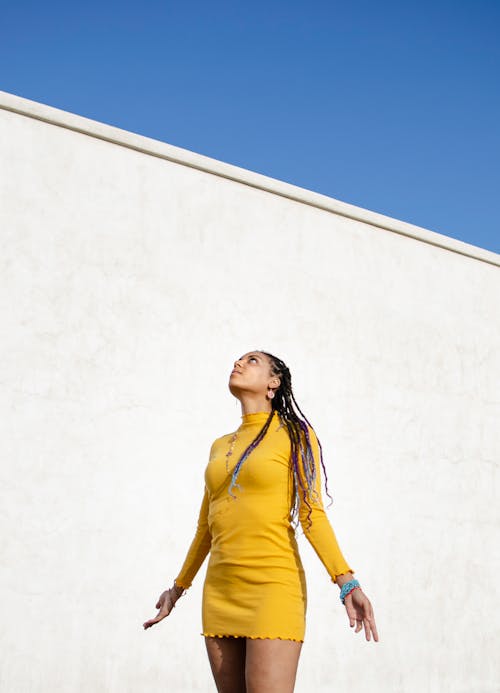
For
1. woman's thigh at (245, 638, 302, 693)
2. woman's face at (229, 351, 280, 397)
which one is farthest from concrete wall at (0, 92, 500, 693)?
woman's thigh at (245, 638, 302, 693)

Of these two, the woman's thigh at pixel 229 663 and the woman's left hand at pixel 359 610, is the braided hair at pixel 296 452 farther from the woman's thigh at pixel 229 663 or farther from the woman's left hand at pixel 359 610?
the woman's thigh at pixel 229 663

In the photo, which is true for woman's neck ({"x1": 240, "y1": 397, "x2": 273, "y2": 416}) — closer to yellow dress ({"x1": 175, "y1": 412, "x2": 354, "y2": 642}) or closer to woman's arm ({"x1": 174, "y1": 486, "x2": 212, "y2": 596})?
yellow dress ({"x1": 175, "y1": 412, "x2": 354, "y2": 642})

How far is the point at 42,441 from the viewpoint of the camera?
5012 mm

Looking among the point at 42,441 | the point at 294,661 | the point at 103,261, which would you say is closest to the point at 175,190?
the point at 103,261

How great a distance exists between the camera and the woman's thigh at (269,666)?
8.86 ft

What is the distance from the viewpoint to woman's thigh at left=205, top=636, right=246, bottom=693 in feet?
9.30

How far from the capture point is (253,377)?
3.23 m

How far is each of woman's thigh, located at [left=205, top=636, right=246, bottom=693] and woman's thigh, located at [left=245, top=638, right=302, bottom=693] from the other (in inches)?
Result: 3.6

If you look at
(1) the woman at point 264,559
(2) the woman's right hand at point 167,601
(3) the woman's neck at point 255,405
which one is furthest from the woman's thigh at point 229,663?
(3) the woman's neck at point 255,405

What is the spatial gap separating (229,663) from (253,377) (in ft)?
3.24

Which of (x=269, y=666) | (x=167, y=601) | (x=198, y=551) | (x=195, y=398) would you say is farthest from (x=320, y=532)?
(x=195, y=398)

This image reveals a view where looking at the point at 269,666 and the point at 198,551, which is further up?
the point at 198,551

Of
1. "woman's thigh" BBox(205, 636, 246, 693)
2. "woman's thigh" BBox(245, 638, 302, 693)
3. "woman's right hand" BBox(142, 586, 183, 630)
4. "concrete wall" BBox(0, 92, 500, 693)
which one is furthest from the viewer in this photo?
"concrete wall" BBox(0, 92, 500, 693)

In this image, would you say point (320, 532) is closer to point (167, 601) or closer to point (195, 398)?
point (167, 601)
